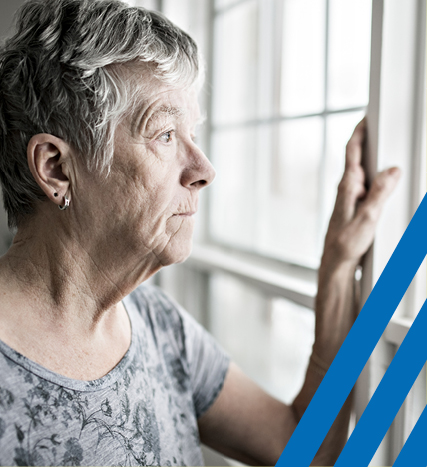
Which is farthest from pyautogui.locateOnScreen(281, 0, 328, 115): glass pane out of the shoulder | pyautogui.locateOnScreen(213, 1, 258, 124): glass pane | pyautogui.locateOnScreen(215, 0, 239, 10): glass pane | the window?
the shoulder

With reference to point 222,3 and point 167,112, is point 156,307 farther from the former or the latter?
point 222,3

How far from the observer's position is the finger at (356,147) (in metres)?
0.97

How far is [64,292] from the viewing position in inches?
33.8

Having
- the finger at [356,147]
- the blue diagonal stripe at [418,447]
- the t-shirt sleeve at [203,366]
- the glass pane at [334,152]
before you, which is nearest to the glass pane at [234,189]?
the glass pane at [334,152]

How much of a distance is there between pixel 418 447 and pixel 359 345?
166 millimetres

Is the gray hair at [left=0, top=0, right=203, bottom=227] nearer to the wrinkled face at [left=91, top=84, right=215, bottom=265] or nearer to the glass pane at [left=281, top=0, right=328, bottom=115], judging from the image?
the wrinkled face at [left=91, top=84, right=215, bottom=265]

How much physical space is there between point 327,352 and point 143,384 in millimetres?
428

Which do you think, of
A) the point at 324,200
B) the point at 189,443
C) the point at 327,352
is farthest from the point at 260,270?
the point at 189,443

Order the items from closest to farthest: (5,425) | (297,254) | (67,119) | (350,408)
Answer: (5,425) < (67,119) < (350,408) < (297,254)

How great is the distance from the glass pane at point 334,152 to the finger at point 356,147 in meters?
0.28

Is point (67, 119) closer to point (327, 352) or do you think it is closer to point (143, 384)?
point (143, 384)

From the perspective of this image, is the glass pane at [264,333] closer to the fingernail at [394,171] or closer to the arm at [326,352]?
the arm at [326,352]

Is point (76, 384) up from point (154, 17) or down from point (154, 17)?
down

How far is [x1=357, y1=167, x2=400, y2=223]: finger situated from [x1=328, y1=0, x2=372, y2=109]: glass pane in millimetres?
364
